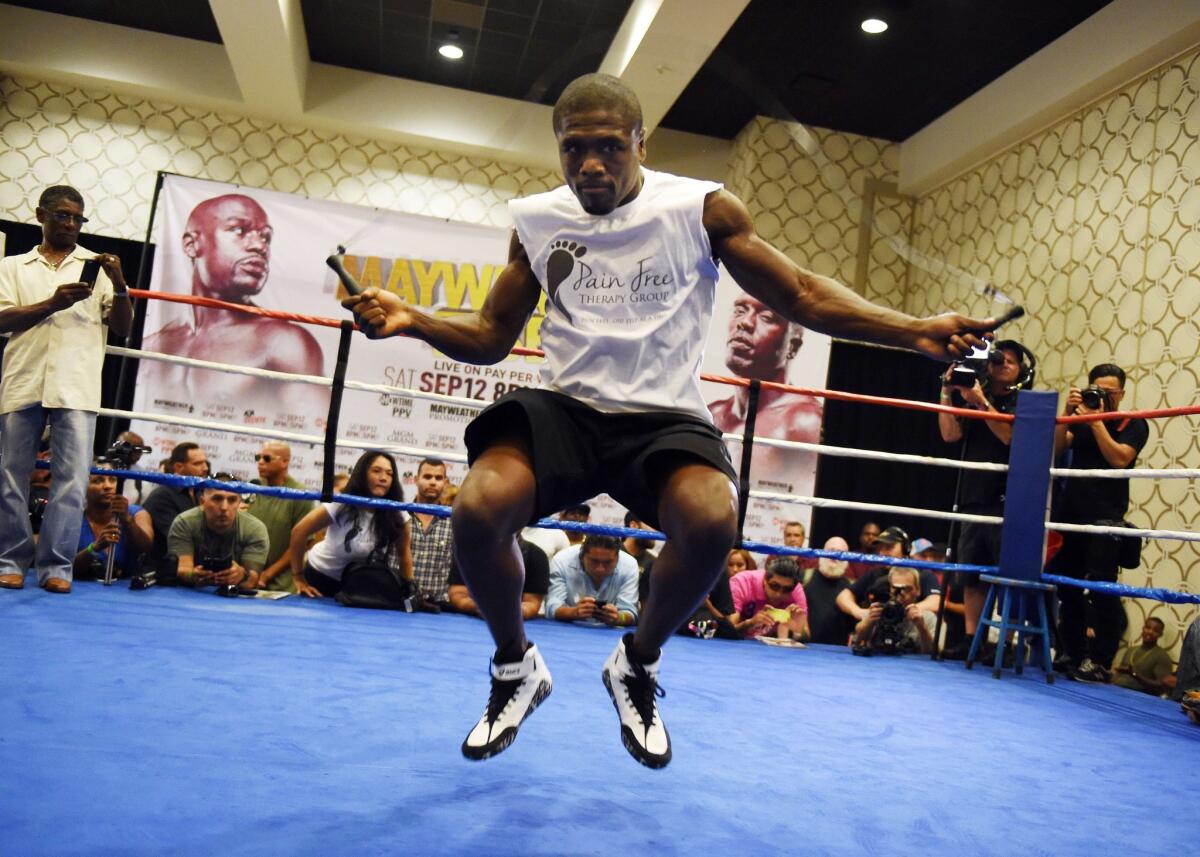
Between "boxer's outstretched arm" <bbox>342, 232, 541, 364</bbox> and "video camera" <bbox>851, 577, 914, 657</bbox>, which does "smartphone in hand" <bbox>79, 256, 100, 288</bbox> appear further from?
"video camera" <bbox>851, 577, 914, 657</bbox>

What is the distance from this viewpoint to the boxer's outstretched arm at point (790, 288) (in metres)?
1.50

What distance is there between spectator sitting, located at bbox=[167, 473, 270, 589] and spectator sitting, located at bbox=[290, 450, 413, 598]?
0.17 metres

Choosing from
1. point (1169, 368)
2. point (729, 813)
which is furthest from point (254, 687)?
point (1169, 368)

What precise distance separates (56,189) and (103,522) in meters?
1.25

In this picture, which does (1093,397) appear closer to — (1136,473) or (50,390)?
(1136,473)

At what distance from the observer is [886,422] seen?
6.80 meters

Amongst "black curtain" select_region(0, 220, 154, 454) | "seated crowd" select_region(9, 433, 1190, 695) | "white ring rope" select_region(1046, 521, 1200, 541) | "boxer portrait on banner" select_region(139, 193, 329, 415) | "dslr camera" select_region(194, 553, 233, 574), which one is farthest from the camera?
"black curtain" select_region(0, 220, 154, 454)

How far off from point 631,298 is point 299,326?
3.78 m

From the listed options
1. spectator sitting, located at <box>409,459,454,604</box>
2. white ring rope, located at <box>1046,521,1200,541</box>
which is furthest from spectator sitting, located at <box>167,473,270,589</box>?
white ring rope, located at <box>1046,521,1200,541</box>

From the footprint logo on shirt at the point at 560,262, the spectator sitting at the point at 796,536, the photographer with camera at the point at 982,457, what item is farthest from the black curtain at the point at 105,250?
the footprint logo on shirt at the point at 560,262

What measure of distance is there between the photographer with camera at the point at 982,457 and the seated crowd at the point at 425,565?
15cm

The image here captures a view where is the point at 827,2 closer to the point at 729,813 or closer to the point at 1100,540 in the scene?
the point at 1100,540

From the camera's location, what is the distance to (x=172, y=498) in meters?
3.93

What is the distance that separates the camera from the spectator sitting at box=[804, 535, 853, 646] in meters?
4.37
